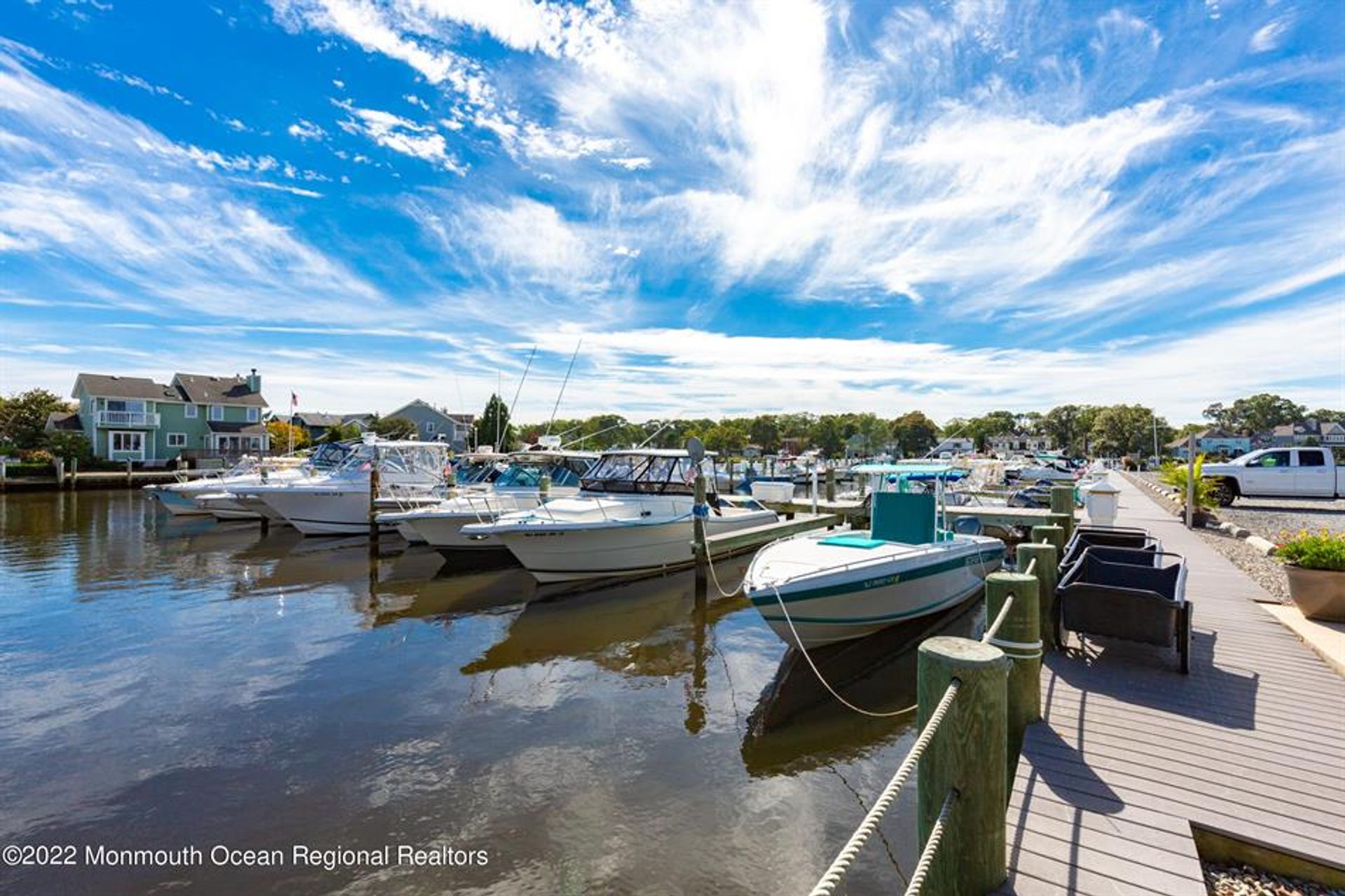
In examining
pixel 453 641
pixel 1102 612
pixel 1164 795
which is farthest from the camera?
pixel 453 641

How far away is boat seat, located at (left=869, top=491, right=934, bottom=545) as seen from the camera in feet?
32.9

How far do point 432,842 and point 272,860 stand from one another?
1.23 m

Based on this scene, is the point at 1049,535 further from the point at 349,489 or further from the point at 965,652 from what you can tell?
the point at 349,489

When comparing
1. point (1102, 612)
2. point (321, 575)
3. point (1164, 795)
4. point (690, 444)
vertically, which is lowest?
point (321, 575)

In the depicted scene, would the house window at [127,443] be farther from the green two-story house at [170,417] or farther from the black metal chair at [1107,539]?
the black metal chair at [1107,539]

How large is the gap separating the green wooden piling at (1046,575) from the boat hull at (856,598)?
2.33m

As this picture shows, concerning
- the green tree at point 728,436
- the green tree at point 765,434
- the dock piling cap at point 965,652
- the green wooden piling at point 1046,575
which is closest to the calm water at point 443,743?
the green wooden piling at point 1046,575

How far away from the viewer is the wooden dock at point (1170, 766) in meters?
3.19

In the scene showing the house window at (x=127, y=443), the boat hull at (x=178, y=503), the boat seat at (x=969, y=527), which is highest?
the house window at (x=127, y=443)

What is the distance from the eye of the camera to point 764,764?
6.38 meters

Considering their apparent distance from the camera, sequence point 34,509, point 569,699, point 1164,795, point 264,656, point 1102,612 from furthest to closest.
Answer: point 34,509
point 264,656
point 569,699
point 1102,612
point 1164,795

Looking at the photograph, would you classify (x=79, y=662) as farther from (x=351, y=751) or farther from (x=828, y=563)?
(x=828, y=563)

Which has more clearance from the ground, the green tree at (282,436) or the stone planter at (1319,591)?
the green tree at (282,436)

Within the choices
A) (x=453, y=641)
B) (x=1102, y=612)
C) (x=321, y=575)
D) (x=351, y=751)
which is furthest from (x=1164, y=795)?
(x=321, y=575)
